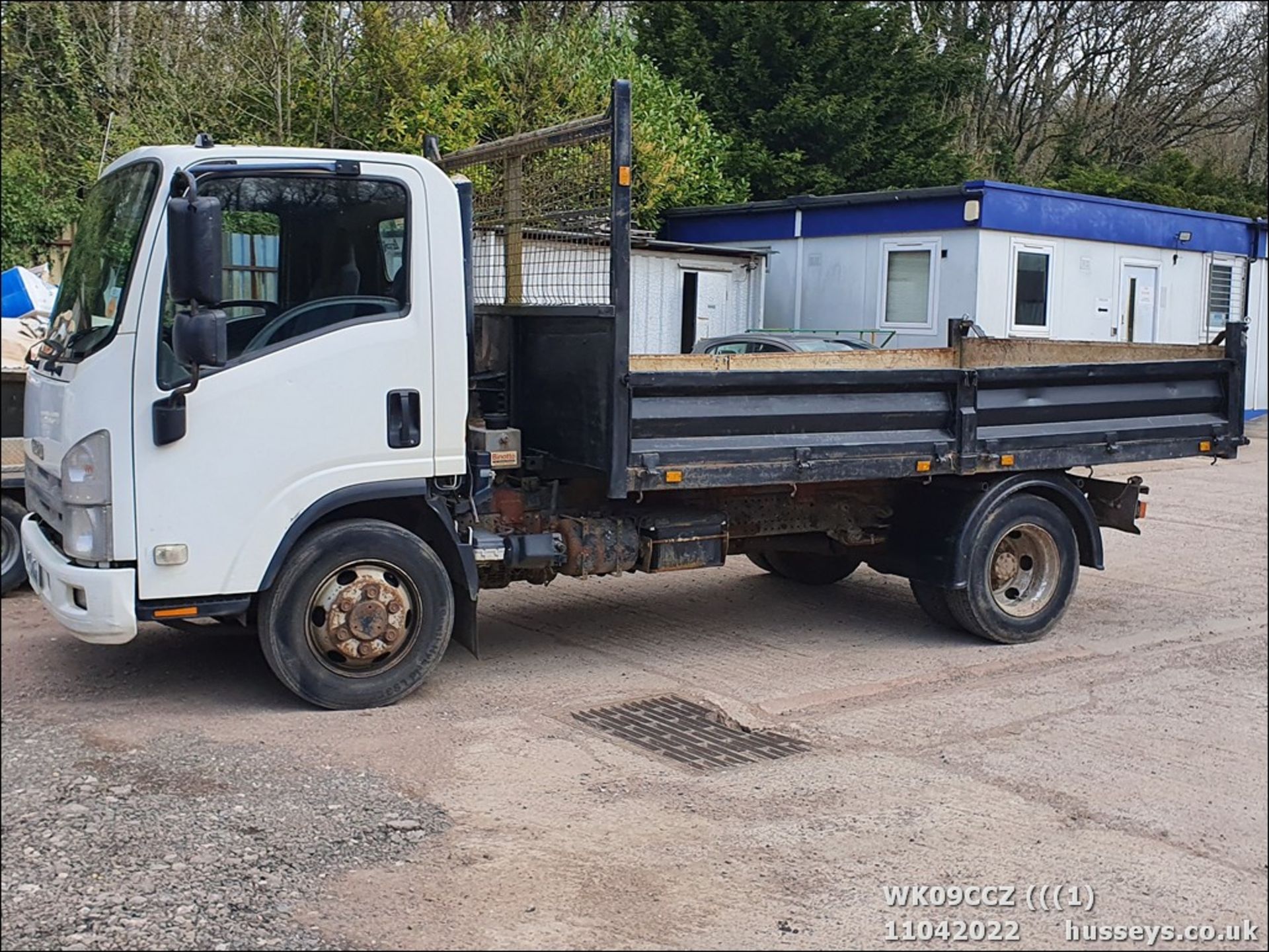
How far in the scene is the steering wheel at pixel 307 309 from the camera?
20.1 feet

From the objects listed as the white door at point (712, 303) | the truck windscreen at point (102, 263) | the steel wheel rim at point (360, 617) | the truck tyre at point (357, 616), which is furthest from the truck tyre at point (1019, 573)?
→ the white door at point (712, 303)

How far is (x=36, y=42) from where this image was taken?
16.9 meters

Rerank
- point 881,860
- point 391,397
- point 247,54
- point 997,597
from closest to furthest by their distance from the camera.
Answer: point 881,860
point 391,397
point 997,597
point 247,54

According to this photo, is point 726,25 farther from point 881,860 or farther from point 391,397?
point 881,860

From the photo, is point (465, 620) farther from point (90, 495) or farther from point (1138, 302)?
point (1138, 302)

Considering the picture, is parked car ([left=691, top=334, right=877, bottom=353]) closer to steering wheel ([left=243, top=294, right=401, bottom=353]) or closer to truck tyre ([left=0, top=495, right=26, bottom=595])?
truck tyre ([left=0, top=495, right=26, bottom=595])

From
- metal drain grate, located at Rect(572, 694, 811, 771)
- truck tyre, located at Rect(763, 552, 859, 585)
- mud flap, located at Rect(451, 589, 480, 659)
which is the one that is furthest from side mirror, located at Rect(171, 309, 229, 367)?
truck tyre, located at Rect(763, 552, 859, 585)

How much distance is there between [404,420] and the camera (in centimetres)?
646

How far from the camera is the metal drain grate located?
19.8 ft

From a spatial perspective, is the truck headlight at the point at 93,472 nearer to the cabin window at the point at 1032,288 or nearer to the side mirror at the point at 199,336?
the side mirror at the point at 199,336

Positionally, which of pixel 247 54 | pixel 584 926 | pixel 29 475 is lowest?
pixel 584 926

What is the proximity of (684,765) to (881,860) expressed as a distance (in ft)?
4.15

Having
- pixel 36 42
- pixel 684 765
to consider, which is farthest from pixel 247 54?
pixel 684 765

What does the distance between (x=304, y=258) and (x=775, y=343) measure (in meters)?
8.74
